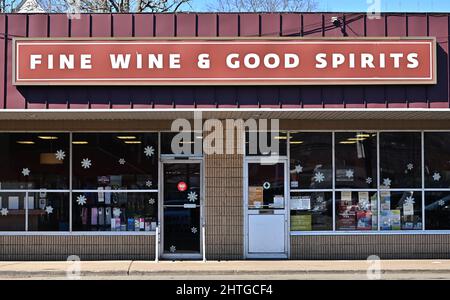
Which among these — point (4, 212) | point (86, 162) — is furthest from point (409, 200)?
point (4, 212)

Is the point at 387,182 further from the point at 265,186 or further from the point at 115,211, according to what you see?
the point at 115,211

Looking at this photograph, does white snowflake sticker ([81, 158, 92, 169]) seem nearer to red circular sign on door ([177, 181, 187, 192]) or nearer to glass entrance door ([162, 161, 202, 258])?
glass entrance door ([162, 161, 202, 258])

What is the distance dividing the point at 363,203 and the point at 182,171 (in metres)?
4.06

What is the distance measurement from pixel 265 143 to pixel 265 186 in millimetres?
948

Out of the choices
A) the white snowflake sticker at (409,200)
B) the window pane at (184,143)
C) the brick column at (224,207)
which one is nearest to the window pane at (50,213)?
the window pane at (184,143)

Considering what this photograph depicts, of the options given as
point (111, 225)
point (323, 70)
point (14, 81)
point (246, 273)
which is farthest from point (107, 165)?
point (323, 70)

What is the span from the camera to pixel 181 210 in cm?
1371

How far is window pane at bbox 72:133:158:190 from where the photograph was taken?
44.3ft

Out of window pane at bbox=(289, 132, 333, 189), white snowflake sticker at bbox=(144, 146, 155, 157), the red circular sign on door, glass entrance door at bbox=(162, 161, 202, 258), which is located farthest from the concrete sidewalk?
white snowflake sticker at bbox=(144, 146, 155, 157)

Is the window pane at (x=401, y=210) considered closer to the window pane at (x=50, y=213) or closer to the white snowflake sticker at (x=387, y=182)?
the white snowflake sticker at (x=387, y=182)

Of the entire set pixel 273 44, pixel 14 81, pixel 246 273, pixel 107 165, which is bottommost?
pixel 246 273

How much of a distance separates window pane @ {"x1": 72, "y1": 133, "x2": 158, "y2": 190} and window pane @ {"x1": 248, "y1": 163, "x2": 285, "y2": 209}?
211 centimetres
